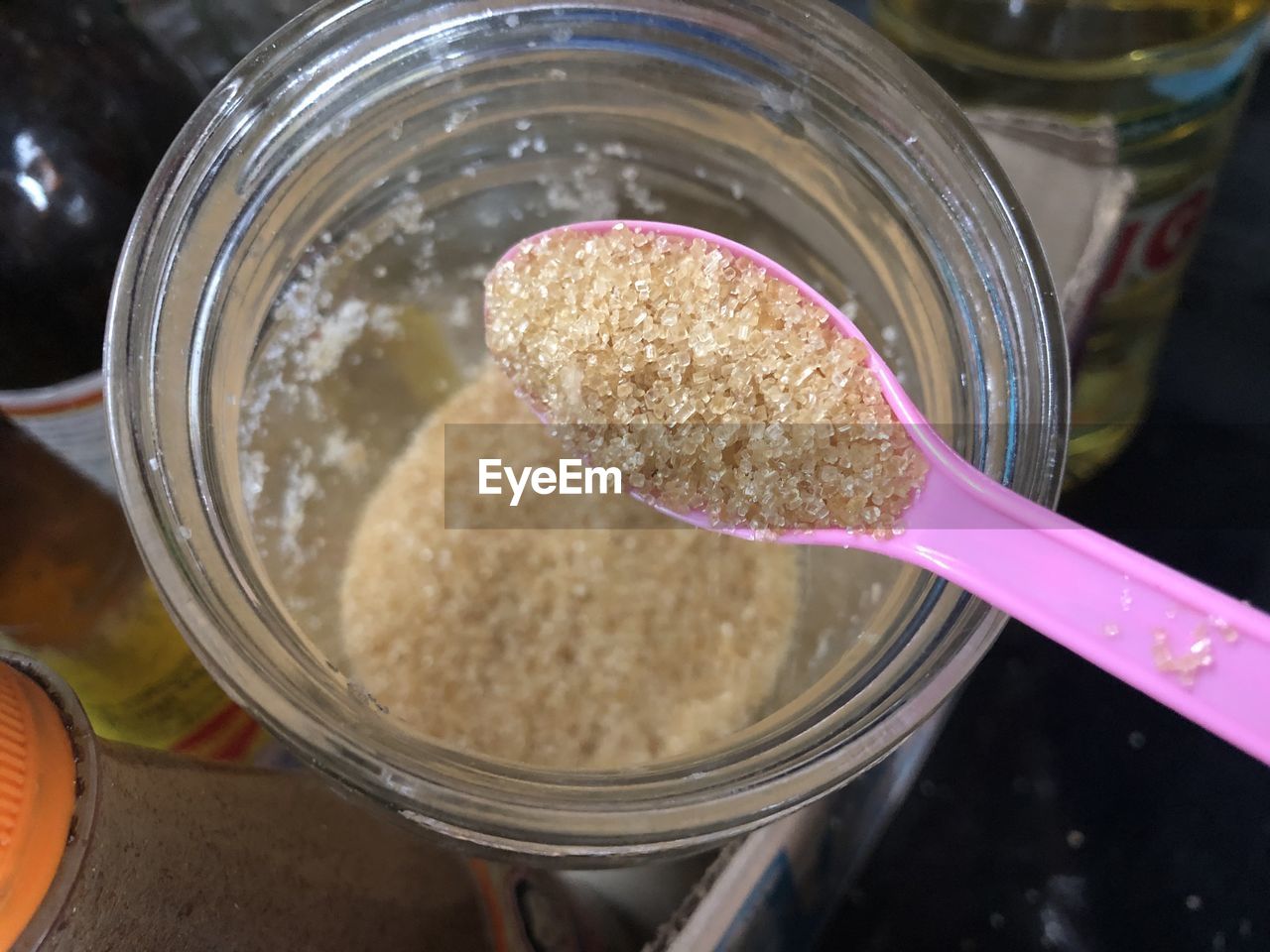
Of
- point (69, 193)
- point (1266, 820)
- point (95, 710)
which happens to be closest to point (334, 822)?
point (95, 710)

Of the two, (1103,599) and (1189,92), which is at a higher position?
(1189,92)

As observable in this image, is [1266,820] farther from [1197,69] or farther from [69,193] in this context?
[69,193]

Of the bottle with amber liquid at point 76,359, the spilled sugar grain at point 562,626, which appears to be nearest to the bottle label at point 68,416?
the bottle with amber liquid at point 76,359

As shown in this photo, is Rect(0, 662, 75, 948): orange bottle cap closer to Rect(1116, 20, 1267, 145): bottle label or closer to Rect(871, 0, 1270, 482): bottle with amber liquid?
Rect(871, 0, 1270, 482): bottle with amber liquid

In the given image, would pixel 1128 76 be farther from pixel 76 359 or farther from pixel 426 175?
pixel 76 359

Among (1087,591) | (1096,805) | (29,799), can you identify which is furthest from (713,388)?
(1096,805)

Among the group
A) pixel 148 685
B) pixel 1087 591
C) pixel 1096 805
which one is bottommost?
pixel 1096 805
